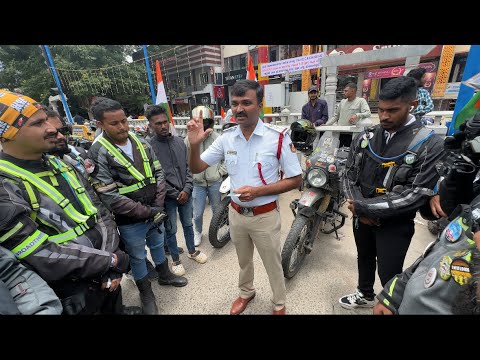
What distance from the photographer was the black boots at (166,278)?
2561 mm

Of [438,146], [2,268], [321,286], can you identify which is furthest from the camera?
[321,286]

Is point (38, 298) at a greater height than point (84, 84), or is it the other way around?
point (84, 84)

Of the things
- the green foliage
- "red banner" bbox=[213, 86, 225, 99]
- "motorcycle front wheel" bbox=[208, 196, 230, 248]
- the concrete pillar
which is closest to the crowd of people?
"motorcycle front wheel" bbox=[208, 196, 230, 248]

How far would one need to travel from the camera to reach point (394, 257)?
5.66ft

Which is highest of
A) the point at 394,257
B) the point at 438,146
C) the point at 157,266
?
the point at 438,146

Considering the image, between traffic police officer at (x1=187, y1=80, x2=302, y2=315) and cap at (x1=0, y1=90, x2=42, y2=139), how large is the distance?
945 mm

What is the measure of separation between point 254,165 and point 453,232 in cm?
120

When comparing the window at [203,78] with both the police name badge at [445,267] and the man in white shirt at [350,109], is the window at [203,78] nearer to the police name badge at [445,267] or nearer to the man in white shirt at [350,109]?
the man in white shirt at [350,109]

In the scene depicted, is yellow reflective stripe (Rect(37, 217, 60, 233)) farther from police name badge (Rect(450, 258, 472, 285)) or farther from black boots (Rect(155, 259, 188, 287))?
police name badge (Rect(450, 258, 472, 285))

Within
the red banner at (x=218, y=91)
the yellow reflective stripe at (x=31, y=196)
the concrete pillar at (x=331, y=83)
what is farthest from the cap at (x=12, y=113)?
the red banner at (x=218, y=91)

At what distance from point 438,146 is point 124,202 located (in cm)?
241

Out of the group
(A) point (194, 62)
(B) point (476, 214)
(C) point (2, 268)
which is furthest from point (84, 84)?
(B) point (476, 214)

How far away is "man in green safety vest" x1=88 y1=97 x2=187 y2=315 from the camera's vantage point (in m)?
1.89
